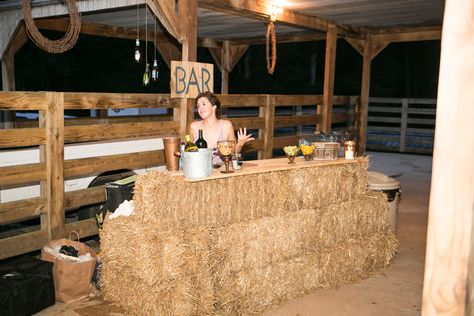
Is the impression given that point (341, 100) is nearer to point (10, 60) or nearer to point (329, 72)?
point (329, 72)

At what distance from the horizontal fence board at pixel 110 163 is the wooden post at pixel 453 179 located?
14.5 ft

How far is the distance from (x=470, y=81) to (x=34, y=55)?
21.2 metres

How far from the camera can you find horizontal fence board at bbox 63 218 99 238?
546 cm

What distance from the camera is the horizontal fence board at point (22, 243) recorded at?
4.89 meters

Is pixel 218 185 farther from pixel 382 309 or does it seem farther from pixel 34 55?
pixel 34 55

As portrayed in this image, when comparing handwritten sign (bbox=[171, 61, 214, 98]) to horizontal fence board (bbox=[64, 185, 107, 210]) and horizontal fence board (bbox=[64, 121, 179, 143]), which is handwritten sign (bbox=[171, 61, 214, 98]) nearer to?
horizontal fence board (bbox=[64, 121, 179, 143])

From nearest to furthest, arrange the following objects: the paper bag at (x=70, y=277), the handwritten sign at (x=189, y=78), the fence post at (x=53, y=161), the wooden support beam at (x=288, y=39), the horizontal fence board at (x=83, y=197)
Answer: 1. the paper bag at (x=70, y=277)
2. the fence post at (x=53, y=161)
3. the horizontal fence board at (x=83, y=197)
4. the handwritten sign at (x=189, y=78)
5. the wooden support beam at (x=288, y=39)

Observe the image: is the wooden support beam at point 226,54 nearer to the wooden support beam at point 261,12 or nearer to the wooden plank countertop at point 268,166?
the wooden support beam at point 261,12

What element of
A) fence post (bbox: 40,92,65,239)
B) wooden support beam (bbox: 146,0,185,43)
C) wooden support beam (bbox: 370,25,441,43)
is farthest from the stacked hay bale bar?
wooden support beam (bbox: 370,25,441,43)

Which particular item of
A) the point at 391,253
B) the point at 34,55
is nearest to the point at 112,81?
the point at 34,55

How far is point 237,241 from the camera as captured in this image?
4.30 m

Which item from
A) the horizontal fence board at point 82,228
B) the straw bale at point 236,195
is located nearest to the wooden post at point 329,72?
the straw bale at point 236,195

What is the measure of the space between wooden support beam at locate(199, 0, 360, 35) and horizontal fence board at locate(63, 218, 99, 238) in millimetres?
3331

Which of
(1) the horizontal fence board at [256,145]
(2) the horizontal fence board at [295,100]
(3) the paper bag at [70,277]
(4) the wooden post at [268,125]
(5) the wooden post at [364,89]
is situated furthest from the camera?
(5) the wooden post at [364,89]
